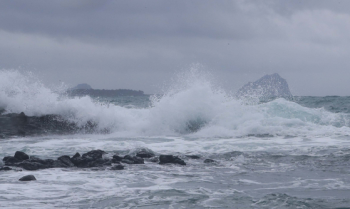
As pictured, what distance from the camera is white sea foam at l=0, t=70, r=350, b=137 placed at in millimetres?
19641

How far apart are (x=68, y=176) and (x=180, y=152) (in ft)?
16.3

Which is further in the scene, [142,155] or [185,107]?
[185,107]

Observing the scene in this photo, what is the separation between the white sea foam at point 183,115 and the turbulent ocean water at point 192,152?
0.05 meters

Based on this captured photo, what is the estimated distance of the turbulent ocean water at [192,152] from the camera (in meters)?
7.64

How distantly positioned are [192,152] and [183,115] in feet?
24.9

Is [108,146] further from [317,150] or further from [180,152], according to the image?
[317,150]

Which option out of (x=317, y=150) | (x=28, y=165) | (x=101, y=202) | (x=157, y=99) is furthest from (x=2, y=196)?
(x=157, y=99)

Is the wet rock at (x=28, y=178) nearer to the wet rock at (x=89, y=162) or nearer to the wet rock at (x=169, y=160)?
the wet rock at (x=89, y=162)

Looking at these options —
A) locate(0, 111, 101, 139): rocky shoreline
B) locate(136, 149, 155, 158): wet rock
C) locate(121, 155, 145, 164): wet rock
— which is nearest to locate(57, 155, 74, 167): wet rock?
locate(121, 155, 145, 164): wet rock

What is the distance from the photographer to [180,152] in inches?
546

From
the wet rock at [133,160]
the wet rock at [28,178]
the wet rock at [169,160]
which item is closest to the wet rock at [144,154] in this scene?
the wet rock at [133,160]

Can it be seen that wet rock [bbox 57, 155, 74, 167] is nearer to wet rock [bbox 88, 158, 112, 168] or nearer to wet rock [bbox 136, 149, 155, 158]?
wet rock [bbox 88, 158, 112, 168]

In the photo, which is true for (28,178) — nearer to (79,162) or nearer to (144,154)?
(79,162)

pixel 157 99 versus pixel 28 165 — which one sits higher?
pixel 157 99
